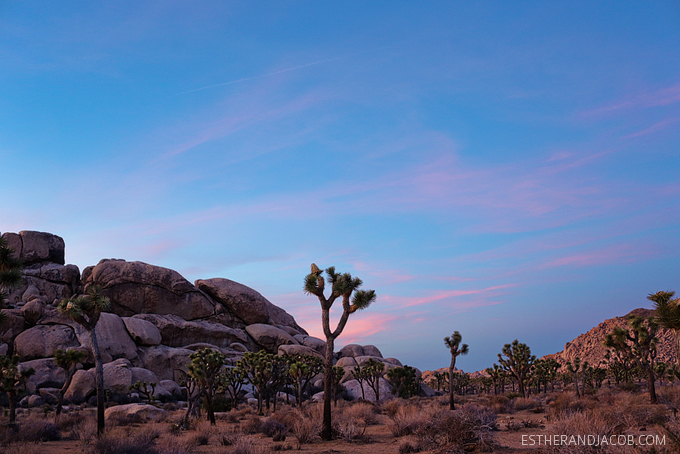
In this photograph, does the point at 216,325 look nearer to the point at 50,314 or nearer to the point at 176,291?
the point at 176,291

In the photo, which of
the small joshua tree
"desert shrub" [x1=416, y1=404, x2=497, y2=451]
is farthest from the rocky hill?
"desert shrub" [x1=416, y1=404, x2=497, y2=451]

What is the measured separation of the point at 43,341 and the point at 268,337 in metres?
31.5

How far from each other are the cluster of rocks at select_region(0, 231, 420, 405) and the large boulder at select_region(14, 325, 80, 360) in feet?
0.34

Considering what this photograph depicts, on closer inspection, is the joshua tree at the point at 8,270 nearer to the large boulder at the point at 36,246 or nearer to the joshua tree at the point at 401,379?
the joshua tree at the point at 401,379

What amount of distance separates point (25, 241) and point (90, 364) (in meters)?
28.4

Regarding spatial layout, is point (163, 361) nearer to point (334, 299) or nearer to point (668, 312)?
point (334, 299)

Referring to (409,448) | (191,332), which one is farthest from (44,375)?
(409,448)

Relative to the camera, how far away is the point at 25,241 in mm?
69625

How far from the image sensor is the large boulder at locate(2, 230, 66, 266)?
68.7 metres

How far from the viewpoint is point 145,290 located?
69.3 meters

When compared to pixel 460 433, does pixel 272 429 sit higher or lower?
lower

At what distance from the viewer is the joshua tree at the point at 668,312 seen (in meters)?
14.2

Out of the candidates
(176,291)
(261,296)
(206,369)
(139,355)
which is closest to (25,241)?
(176,291)

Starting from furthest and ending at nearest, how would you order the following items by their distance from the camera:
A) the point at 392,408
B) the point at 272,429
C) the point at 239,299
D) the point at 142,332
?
the point at 239,299 → the point at 142,332 → the point at 392,408 → the point at 272,429
